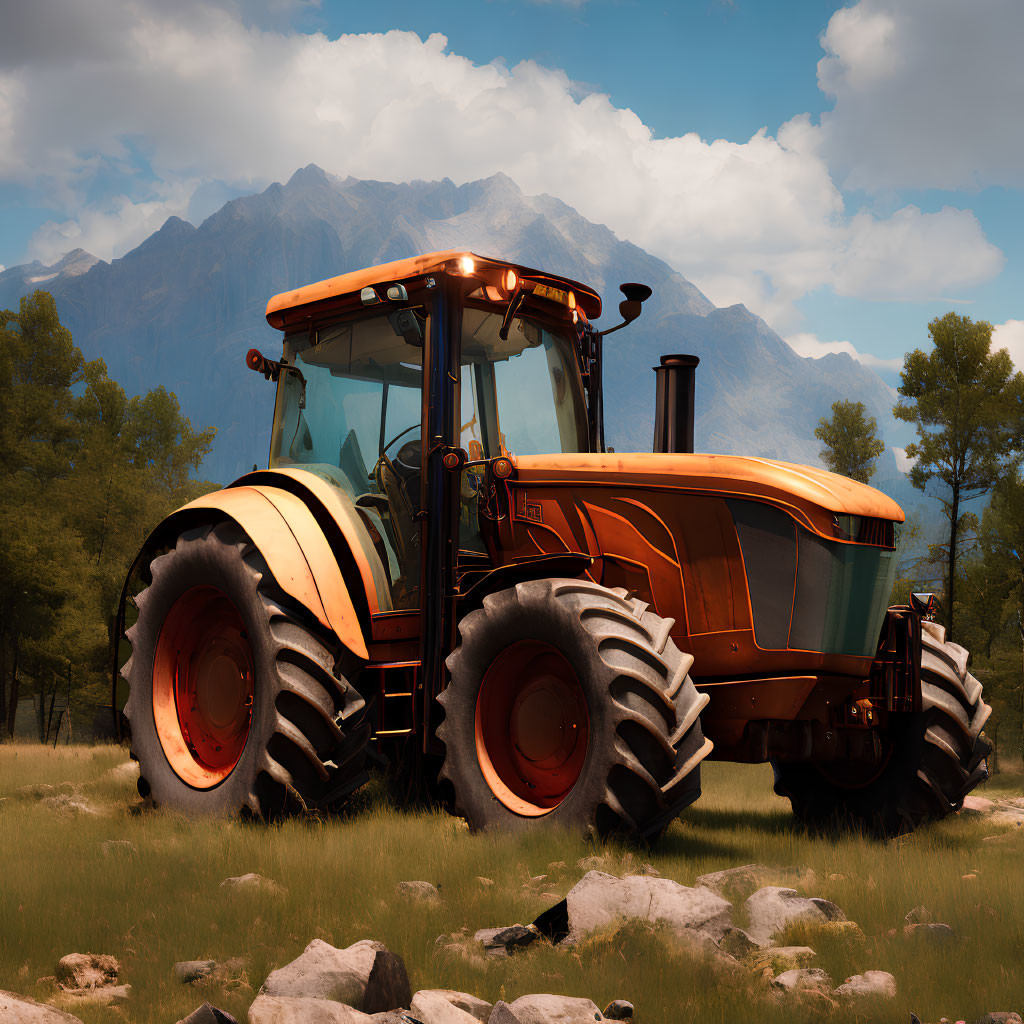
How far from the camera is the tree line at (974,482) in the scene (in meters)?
22.5

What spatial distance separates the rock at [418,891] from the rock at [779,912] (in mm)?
1245

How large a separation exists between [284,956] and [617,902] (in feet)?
3.94

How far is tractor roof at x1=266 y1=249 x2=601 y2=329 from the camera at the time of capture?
6.38 metres

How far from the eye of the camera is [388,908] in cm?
419

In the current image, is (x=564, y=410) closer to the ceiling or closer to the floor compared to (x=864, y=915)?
closer to the ceiling

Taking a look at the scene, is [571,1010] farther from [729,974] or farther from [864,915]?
[864,915]

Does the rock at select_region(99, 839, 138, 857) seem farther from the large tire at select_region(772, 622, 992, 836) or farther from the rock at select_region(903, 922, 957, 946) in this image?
the large tire at select_region(772, 622, 992, 836)

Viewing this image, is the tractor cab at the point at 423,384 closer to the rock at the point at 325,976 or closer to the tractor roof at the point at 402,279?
the tractor roof at the point at 402,279

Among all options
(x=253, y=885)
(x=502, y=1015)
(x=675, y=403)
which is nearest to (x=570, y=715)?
(x=253, y=885)

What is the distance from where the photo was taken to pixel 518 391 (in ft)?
22.9

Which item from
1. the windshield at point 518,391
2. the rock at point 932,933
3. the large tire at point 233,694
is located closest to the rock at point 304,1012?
the rock at point 932,933

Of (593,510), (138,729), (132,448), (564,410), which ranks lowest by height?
(138,729)

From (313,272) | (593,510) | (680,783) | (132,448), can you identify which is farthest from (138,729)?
(313,272)

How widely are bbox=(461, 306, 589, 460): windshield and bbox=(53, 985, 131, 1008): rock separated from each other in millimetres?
3739
